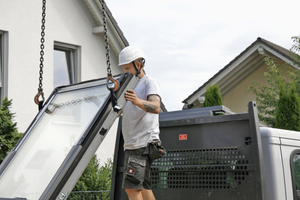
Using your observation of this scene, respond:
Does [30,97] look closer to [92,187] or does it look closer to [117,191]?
[92,187]

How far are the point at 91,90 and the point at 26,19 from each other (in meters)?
7.28

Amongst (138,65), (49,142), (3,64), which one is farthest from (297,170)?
(3,64)

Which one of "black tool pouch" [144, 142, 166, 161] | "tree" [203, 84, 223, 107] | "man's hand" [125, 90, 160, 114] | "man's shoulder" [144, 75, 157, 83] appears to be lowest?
"black tool pouch" [144, 142, 166, 161]

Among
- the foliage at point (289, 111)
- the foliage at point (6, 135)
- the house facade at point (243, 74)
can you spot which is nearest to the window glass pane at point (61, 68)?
the foliage at point (6, 135)

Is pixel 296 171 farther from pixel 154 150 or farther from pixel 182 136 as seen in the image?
pixel 154 150

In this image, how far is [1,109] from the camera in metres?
7.39

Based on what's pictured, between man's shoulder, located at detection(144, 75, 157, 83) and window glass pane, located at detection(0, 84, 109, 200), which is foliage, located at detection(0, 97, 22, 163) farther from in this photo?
man's shoulder, located at detection(144, 75, 157, 83)

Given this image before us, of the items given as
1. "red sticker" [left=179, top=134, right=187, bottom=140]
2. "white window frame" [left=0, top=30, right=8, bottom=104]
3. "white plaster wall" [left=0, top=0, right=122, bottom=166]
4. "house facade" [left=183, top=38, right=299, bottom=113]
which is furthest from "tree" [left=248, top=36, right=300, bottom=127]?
"red sticker" [left=179, top=134, right=187, bottom=140]

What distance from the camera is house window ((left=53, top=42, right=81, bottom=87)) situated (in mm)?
10867

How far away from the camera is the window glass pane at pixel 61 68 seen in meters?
10.8

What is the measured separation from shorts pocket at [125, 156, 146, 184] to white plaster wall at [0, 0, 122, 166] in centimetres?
669

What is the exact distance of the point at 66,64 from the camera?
11.2 meters

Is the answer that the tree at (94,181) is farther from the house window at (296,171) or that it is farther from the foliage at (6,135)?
the house window at (296,171)

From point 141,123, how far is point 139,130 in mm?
Answer: 62
